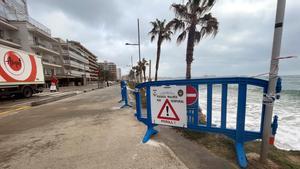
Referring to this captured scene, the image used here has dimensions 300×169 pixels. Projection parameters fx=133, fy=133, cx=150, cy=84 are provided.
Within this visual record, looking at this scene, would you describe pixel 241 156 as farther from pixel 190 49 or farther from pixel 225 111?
pixel 190 49

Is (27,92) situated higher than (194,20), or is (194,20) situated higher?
(194,20)

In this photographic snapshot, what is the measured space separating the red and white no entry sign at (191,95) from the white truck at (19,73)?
40.6ft

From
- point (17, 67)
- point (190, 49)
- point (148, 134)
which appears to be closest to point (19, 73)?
point (17, 67)

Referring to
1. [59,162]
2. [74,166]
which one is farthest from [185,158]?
[59,162]

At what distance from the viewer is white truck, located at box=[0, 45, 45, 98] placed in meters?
9.16

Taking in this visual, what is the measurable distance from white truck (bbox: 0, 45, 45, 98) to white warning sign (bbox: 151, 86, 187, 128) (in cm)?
1166

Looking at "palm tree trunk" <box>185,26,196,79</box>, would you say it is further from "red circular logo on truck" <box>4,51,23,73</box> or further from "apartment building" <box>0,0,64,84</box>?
"apartment building" <box>0,0,64,84</box>

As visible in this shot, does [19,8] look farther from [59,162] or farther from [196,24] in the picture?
[59,162]

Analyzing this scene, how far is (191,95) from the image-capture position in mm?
2709

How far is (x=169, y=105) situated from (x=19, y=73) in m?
12.9

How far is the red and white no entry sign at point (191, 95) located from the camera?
105 inches

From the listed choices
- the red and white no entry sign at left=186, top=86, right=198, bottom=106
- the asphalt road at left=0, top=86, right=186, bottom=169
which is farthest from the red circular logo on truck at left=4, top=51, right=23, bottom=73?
the red and white no entry sign at left=186, top=86, right=198, bottom=106

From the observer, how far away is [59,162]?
→ 236 cm

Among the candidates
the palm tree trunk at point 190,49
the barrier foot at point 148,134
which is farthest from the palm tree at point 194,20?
the barrier foot at point 148,134
